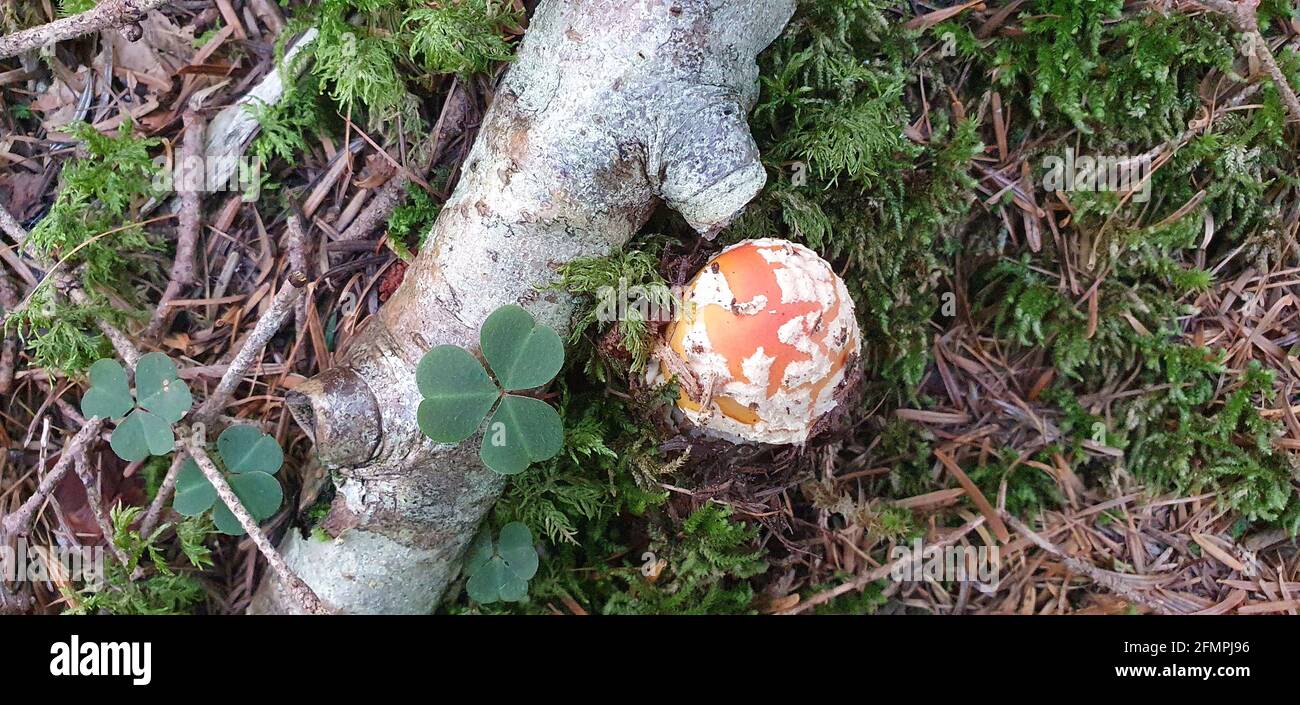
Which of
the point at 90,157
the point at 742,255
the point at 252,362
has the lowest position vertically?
the point at 252,362

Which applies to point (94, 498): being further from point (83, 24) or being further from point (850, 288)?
point (850, 288)

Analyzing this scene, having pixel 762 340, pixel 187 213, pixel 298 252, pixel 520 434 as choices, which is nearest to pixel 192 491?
pixel 298 252

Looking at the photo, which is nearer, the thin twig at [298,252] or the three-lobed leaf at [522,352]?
the three-lobed leaf at [522,352]

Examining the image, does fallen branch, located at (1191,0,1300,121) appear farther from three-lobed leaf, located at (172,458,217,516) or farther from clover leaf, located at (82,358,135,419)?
clover leaf, located at (82,358,135,419)

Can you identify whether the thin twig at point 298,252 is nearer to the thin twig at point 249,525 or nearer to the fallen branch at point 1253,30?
the thin twig at point 249,525

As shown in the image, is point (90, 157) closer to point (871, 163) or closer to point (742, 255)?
point (742, 255)

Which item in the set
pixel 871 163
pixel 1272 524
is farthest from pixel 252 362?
pixel 1272 524

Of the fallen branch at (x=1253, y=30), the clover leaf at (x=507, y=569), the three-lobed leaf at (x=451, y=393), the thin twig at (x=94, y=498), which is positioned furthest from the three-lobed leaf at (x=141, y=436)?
the fallen branch at (x=1253, y=30)
